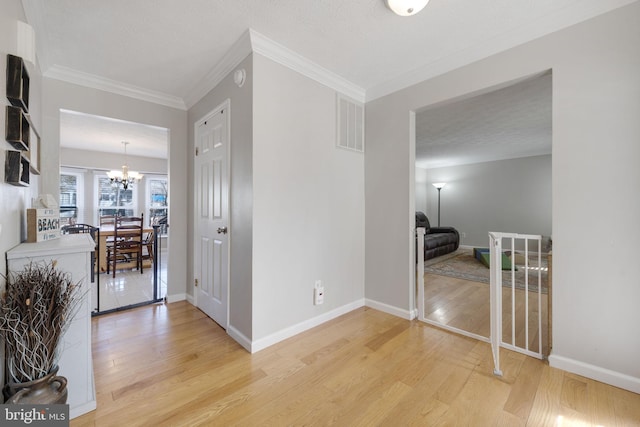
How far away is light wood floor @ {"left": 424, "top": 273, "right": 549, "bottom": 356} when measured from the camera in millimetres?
2260

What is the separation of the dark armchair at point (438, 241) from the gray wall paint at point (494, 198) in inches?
38.4

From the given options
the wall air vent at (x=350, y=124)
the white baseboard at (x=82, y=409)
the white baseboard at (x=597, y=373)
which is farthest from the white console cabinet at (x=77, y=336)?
the white baseboard at (x=597, y=373)

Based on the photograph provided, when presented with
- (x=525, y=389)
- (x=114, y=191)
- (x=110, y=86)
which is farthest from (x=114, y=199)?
(x=525, y=389)

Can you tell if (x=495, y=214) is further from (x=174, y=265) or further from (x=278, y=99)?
(x=174, y=265)

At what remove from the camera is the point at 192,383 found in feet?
5.45

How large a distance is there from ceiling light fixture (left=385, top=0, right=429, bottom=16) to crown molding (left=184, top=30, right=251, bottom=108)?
1036mm

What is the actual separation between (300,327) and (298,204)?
111 cm

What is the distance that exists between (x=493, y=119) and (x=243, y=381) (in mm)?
4389

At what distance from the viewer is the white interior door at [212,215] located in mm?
2391

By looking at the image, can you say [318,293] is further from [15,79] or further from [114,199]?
[114,199]

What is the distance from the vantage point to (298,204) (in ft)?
7.68

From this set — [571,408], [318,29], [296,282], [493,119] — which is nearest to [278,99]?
[318,29]

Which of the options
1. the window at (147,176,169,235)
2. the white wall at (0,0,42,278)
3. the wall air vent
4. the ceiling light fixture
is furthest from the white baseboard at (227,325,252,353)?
the window at (147,176,169,235)

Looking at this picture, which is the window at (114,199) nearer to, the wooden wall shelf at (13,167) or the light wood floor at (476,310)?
the wooden wall shelf at (13,167)
